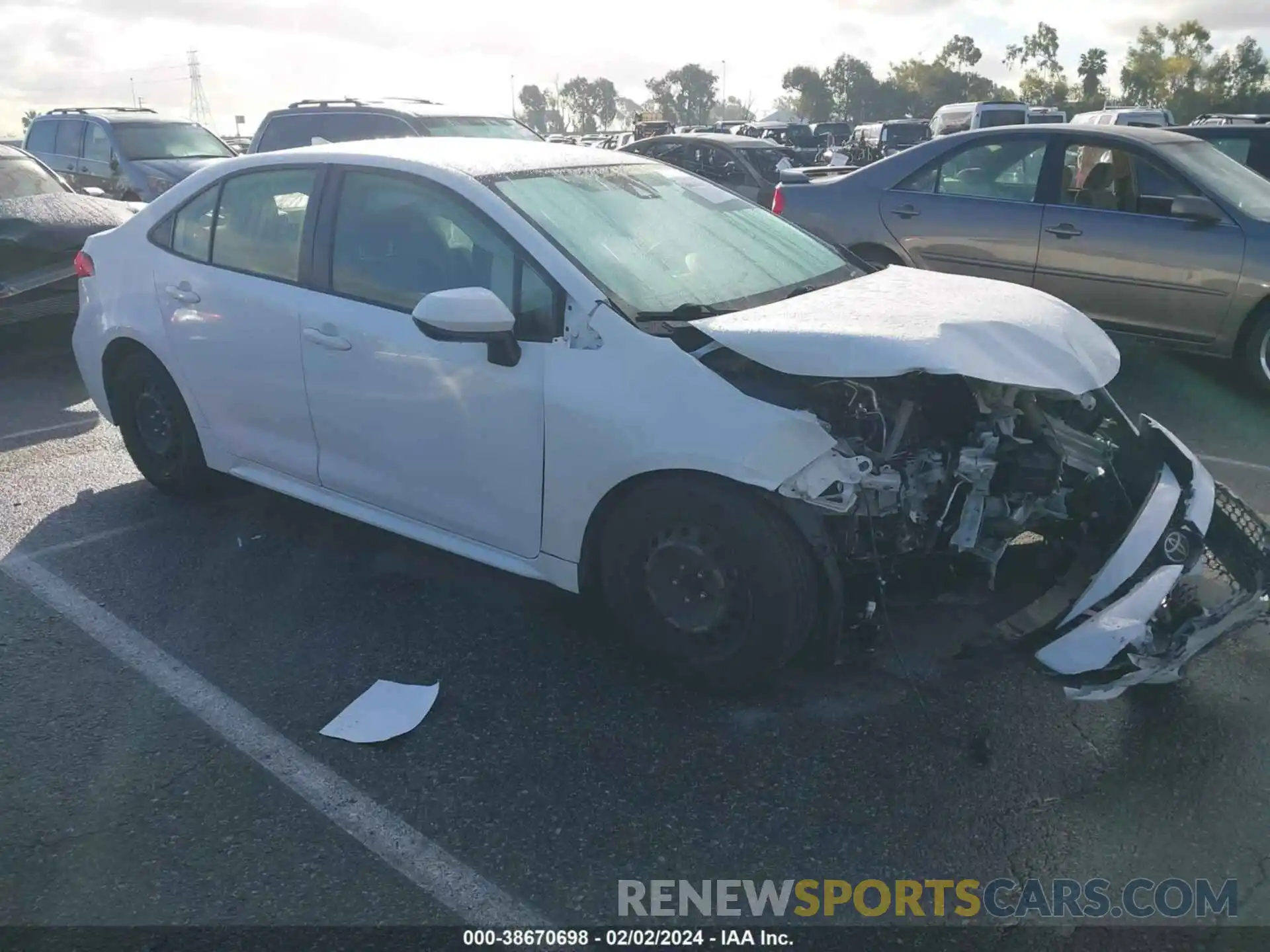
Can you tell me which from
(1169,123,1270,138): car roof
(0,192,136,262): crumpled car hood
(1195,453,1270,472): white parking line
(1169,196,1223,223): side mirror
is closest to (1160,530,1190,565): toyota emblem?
(1195,453,1270,472): white parking line

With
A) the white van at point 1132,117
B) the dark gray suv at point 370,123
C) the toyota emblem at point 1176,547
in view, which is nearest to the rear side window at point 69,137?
the dark gray suv at point 370,123

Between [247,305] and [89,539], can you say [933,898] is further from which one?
[89,539]

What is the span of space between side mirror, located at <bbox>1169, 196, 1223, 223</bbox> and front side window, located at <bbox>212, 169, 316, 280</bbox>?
513 centimetres

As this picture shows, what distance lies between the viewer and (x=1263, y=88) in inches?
2800

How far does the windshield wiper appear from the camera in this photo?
10.8 feet

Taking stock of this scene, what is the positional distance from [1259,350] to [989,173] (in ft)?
6.89

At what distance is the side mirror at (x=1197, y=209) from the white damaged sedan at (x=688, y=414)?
322cm

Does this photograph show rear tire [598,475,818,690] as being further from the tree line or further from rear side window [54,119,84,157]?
the tree line

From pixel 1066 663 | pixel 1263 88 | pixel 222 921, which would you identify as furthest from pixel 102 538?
pixel 1263 88

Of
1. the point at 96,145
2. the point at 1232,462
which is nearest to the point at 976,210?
the point at 1232,462

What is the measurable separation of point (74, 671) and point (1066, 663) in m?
3.17

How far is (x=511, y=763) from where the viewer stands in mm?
3000

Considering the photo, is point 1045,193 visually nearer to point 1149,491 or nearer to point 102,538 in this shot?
point 1149,491

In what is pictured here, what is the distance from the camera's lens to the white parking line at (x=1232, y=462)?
5207 mm
